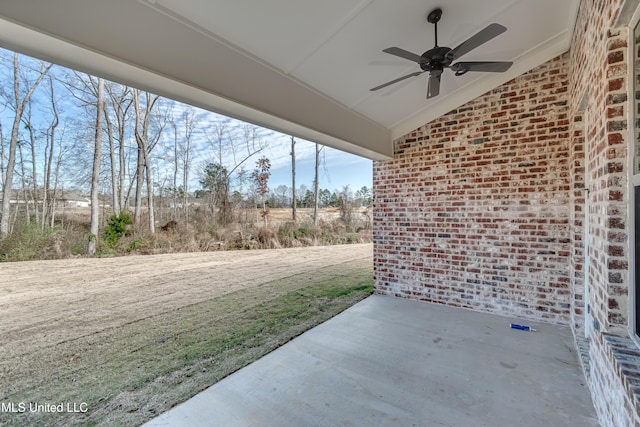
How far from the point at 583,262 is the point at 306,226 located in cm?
941

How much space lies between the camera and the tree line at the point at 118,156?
8.06 m

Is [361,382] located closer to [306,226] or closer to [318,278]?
[318,278]

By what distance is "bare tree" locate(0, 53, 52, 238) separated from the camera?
7.21m

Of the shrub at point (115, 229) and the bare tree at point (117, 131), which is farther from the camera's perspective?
the bare tree at point (117, 131)

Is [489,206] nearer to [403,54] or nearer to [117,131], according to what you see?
[403,54]

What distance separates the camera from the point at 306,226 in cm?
1162

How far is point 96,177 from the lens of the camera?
8914 millimetres

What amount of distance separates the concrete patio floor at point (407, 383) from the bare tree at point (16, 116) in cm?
892

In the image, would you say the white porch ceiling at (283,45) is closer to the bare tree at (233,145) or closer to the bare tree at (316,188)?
the bare tree at (316,188)

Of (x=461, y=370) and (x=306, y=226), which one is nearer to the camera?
(x=461, y=370)

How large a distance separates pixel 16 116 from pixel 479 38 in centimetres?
1188

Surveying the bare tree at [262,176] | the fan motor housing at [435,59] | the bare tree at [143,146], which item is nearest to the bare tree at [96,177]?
the bare tree at [143,146]

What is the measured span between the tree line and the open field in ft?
12.3

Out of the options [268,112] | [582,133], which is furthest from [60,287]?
[582,133]
